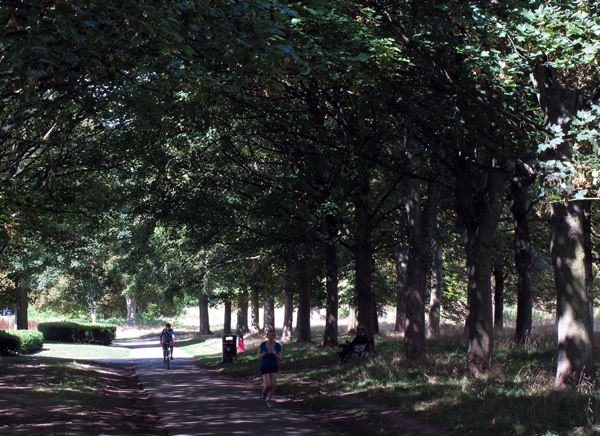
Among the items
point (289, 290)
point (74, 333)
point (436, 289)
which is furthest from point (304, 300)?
point (74, 333)

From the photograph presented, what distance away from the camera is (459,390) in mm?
10570

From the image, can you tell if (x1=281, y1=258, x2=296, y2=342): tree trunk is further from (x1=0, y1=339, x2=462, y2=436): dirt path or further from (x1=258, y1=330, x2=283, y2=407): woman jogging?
(x1=258, y1=330, x2=283, y2=407): woman jogging

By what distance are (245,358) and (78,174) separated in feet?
33.4

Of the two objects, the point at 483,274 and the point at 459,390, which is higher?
the point at 483,274

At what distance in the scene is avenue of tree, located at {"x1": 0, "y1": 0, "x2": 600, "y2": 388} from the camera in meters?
7.55

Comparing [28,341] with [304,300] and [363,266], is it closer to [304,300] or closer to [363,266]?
[304,300]

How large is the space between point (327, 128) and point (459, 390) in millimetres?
8524

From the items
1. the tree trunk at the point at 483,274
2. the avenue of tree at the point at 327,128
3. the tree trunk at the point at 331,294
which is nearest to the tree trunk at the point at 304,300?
the avenue of tree at the point at 327,128

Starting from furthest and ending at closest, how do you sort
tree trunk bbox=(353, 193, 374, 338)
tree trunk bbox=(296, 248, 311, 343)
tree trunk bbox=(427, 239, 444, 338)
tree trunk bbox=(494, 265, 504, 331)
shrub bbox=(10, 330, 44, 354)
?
shrub bbox=(10, 330, 44, 354)
tree trunk bbox=(494, 265, 504, 331)
tree trunk bbox=(427, 239, 444, 338)
tree trunk bbox=(296, 248, 311, 343)
tree trunk bbox=(353, 193, 374, 338)

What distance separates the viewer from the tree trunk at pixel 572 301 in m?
9.50

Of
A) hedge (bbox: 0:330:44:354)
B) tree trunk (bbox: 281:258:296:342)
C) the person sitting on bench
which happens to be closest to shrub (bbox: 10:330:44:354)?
hedge (bbox: 0:330:44:354)

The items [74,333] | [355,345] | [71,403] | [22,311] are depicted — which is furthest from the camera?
[74,333]

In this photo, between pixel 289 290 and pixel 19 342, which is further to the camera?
pixel 19 342

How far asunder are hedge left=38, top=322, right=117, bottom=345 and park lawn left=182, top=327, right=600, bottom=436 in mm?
26462
